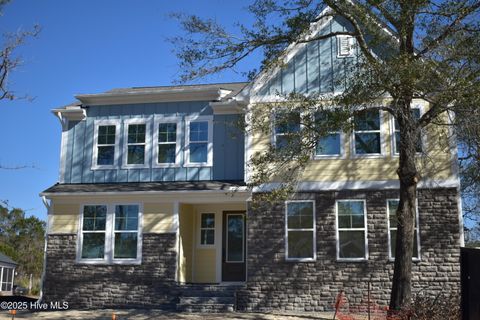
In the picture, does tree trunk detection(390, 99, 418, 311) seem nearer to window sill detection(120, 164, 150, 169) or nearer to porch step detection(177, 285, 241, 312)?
porch step detection(177, 285, 241, 312)

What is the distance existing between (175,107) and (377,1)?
29.5ft

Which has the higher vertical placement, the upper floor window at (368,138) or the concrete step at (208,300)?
the upper floor window at (368,138)

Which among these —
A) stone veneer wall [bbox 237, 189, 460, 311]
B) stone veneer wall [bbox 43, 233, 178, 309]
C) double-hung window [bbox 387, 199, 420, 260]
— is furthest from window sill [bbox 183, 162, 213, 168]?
double-hung window [bbox 387, 199, 420, 260]

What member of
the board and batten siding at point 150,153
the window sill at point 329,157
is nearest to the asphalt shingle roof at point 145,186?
the board and batten siding at point 150,153

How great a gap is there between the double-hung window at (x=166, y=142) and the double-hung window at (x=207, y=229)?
7.06 ft

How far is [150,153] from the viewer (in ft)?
61.2

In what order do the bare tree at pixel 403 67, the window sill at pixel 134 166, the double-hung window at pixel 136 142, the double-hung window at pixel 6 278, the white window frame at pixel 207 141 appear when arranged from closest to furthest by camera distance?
the bare tree at pixel 403 67 < the white window frame at pixel 207 141 < the window sill at pixel 134 166 < the double-hung window at pixel 136 142 < the double-hung window at pixel 6 278

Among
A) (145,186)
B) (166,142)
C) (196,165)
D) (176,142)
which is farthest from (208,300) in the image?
(166,142)

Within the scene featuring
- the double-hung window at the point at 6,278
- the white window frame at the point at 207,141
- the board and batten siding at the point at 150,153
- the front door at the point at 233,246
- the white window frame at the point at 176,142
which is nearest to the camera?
the board and batten siding at the point at 150,153

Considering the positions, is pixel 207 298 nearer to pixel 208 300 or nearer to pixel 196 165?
pixel 208 300

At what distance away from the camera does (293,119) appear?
1357 centimetres

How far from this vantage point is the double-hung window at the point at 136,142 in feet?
61.4

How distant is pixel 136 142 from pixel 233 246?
15.7 ft

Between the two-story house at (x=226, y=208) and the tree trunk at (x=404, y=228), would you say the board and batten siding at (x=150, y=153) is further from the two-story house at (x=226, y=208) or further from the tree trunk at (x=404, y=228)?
the tree trunk at (x=404, y=228)
